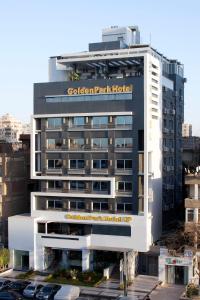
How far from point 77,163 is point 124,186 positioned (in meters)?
6.24

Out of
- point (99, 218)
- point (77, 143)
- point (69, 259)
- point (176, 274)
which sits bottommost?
point (176, 274)

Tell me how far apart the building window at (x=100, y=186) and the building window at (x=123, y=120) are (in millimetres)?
6771

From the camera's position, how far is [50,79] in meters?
67.2

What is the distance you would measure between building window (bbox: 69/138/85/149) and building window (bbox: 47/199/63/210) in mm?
6760

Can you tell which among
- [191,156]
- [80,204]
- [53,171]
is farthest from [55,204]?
[191,156]

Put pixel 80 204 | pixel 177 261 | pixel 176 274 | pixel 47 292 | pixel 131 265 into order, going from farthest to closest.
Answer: pixel 80 204
pixel 131 265
pixel 176 274
pixel 177 261
pixel 47 292

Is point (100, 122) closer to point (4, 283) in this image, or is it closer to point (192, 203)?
point (192, 203)

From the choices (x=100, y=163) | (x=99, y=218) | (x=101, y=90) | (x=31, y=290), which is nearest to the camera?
(x=31, y=290)

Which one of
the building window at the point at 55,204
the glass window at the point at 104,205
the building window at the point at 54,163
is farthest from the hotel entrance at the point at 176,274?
the building window at the point at 54,163

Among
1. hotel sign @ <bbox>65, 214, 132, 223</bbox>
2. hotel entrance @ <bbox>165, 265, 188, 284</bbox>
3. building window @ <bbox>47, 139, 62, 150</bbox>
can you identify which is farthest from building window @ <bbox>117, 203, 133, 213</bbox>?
building window @ <bbox>47, 139, 62, 150</bbox>

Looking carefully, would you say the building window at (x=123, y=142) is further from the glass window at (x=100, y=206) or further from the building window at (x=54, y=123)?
the building window at (x=54, y=123)

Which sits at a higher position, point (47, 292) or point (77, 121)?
point (77, 121)

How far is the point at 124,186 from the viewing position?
56.4 metres

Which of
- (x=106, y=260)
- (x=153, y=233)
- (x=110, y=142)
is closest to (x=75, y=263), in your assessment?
(x=106, y=260)
